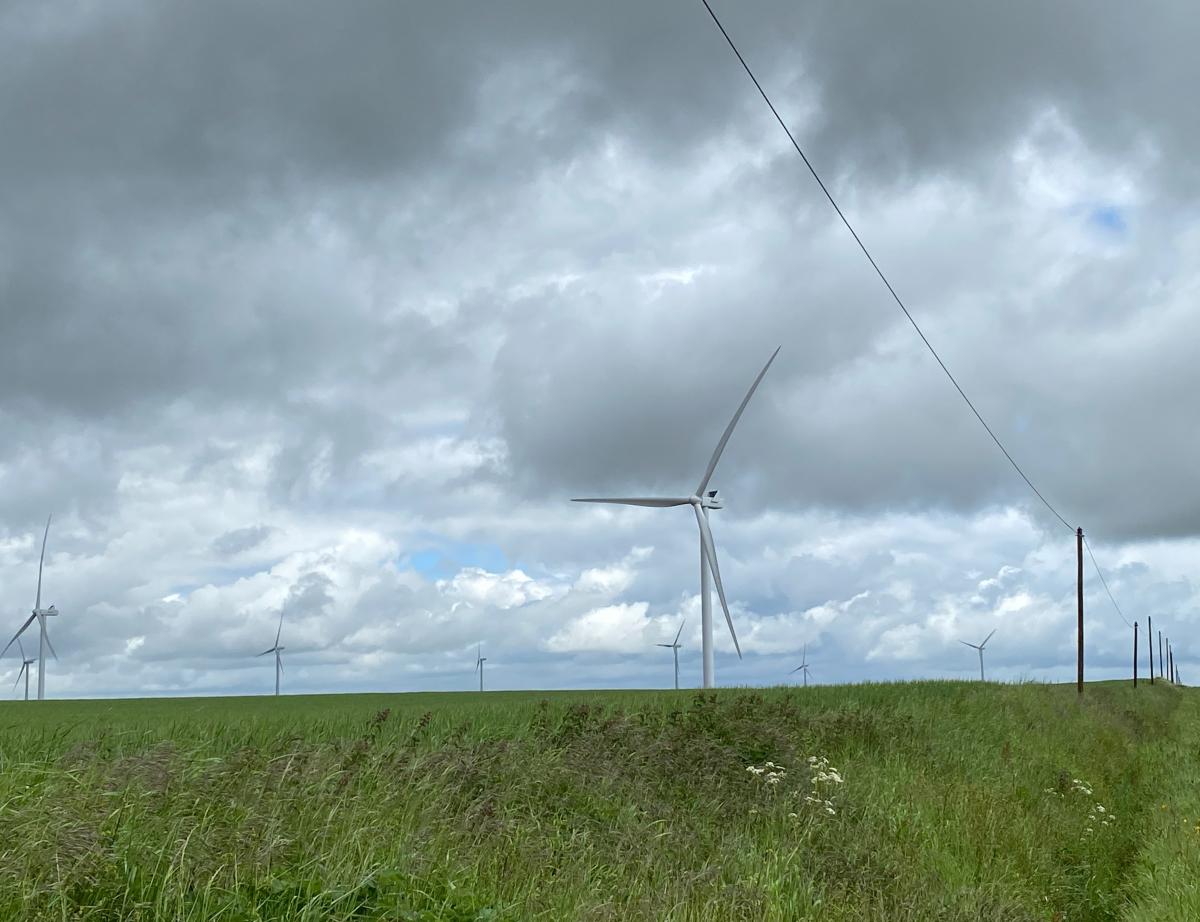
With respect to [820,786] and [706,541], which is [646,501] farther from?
[820,786]

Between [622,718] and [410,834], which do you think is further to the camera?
[622,718]

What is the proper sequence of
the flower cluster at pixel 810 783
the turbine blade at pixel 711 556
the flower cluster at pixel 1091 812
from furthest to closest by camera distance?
1. the turbine blade at pixel 711 556
2. the flower cluster at pixel 1091 812
3. the flower cluster at pixel 810 783

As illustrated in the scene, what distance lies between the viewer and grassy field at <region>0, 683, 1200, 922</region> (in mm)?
7352

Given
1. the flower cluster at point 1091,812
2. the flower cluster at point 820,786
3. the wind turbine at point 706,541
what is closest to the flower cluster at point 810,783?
the flower cluster at point 820,786

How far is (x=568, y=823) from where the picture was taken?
1165cm

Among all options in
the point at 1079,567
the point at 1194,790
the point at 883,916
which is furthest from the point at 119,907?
the point at 1079,567

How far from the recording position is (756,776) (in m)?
14.3

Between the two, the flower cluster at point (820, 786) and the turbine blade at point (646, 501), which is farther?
the turbine blade at point (646, 501)

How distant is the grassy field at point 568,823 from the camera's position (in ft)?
24.1

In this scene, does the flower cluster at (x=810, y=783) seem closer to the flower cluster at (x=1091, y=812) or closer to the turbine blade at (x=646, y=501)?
the flower cluster at (x=1091, y=812)

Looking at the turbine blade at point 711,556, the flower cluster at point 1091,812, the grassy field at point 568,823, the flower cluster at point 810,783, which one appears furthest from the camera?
the turbine blade at point 711,556

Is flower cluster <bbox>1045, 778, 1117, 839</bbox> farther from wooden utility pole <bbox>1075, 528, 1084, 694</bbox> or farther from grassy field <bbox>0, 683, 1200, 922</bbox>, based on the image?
wooden utility pole <bbox>1075, 528, 1084, 694</bbox>

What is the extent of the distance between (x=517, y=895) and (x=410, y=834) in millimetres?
1088

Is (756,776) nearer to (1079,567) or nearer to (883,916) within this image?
(883,916)
